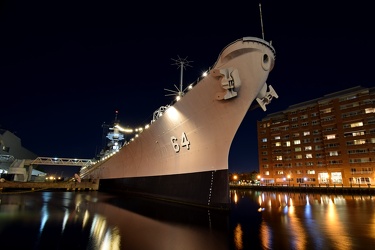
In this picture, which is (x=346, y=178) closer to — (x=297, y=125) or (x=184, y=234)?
(x=297, y=125)

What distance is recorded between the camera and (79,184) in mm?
39625

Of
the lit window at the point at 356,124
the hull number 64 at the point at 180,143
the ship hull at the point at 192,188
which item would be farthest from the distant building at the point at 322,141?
the hull number 64 at the point at 180,143

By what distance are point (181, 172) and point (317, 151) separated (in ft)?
172

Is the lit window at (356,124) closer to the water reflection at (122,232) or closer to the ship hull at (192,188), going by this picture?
the ship hull at (192,188)

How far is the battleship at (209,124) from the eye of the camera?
12.6 meters

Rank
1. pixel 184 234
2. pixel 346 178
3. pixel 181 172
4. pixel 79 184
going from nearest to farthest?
pixel 184 234, pixel 181 172, pixel 79 184, pixel 346 178

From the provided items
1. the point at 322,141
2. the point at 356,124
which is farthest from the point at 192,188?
the point at 322,141

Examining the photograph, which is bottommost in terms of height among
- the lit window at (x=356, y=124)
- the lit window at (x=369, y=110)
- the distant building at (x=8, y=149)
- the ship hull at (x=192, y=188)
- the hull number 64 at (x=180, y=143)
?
the ship hull at (x=192, y=188)

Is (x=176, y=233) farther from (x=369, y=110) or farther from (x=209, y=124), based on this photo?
(x=369, y=110)

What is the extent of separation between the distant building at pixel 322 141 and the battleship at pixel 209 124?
46368mm

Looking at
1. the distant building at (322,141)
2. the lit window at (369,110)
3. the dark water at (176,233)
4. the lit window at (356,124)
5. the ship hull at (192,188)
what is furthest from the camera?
the lit window at (356,124)

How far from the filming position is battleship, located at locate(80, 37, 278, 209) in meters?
12.6

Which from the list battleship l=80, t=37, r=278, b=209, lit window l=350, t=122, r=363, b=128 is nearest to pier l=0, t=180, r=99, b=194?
battleship l=80, t=37, r=278, b=209

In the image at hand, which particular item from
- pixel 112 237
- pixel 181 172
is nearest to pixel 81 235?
pixel 112 237
